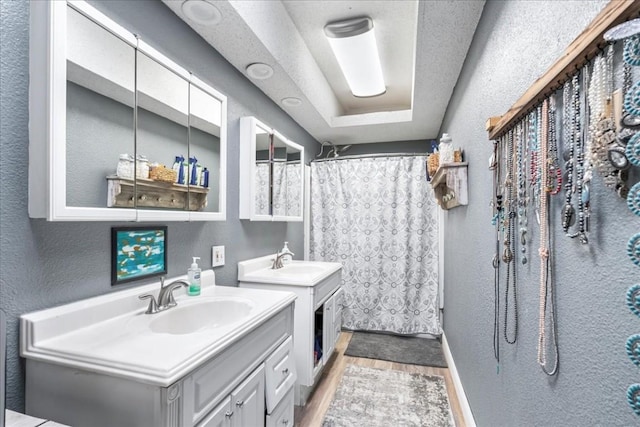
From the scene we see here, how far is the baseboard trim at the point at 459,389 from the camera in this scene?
172cm

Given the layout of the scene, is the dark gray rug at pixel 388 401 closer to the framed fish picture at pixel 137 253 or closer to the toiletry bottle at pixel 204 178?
the framed fish picture at pixel 137 253

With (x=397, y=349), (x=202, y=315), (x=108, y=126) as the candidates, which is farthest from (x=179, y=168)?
(x=397, y=349)

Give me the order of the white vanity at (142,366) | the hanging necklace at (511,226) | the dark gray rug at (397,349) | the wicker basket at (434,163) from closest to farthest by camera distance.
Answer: the white vanity at (142,366) → the hanging necklace at (511,226) → the wicker basket at (434,163) → the dark gray rug at (397,349)

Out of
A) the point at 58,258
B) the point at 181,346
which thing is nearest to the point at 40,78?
the point at 58,258

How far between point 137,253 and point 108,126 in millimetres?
509

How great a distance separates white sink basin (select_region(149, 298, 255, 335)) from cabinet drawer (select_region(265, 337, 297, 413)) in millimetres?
251

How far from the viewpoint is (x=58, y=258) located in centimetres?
99

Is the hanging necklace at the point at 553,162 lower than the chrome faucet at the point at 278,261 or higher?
higher

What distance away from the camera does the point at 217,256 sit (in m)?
1.77

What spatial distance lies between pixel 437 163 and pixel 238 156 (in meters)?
1.49

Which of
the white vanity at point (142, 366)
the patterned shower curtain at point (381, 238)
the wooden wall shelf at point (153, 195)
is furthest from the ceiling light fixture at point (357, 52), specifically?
the white vanity at point (142, 366)

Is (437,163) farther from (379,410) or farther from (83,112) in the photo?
(83,112)

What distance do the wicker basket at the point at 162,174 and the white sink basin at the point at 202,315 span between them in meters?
0.57

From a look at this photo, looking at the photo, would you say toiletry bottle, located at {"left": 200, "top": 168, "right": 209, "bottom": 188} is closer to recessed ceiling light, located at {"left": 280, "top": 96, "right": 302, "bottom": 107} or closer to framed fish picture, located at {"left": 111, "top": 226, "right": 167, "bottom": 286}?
framed fish picture, located at {"left": 111, "top": 226, "right": 167, "bottom": 286}
